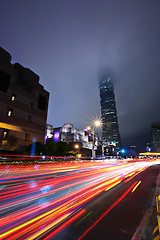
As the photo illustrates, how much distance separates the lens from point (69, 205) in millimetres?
4695

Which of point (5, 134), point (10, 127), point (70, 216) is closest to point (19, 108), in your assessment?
point (10, 127)

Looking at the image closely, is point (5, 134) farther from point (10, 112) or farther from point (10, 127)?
point (10, 112)

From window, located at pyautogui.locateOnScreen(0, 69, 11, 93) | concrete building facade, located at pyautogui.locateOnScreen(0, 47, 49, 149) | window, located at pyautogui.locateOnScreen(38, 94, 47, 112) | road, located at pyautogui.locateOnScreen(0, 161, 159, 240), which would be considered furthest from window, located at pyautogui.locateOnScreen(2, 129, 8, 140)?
road, located at pyautogui.locateOnScreen(0, 161, 159, 240)

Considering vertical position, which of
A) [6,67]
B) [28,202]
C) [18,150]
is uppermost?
[6,67]

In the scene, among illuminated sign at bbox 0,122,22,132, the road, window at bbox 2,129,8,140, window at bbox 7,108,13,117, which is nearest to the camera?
the road

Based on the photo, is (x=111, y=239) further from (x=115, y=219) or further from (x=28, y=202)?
(x=28, y=202)

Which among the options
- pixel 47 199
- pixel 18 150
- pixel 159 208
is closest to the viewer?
pixel 159 208

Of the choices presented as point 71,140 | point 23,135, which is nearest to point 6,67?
point 23,135

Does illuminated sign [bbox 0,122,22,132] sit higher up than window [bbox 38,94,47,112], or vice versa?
window [bbox 38,94,47,112]

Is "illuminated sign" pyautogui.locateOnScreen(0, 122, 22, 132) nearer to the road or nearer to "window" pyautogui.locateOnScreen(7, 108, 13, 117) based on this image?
"window" pyautogui.locateOnScreen(7, 108, 13, 117)

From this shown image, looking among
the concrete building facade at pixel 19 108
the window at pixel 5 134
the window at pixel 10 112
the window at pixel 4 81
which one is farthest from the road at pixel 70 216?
the window at pixel 4 81

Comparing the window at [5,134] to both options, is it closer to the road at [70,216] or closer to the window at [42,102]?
the window at [42,102]

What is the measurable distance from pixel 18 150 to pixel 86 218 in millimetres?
34709

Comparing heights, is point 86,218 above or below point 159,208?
below
